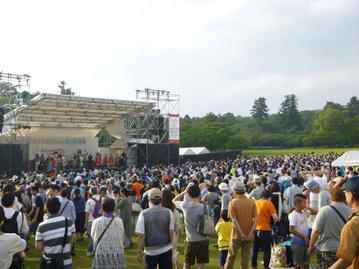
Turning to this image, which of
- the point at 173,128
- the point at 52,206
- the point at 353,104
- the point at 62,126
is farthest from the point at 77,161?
the point at 353,104

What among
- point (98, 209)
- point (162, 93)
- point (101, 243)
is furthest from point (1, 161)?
point (101, 243)

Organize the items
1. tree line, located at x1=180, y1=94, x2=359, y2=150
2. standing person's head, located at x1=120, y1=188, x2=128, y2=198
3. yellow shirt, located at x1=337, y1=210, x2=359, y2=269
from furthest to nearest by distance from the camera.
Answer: tree line, located at x1=180, y1=94, x2=359, y2=150 → standing person's head, located at x1=120, y1=188, x2=128, y2=198 → yellow shirt, located at x1=337, y1=210, x2=359, y2=269

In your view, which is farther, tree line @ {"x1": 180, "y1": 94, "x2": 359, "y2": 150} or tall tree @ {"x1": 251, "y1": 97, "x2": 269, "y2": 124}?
tall tree @ {"x1": 251, "y1": 97, "x2": 269, "y2": 124}

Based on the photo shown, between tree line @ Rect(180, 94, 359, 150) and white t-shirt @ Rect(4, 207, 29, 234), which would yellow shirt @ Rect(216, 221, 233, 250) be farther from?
tree line @ Rect(180, 94, 359, 150)

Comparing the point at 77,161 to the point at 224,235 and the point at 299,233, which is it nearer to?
the point at 224,235

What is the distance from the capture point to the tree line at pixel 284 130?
195 feet

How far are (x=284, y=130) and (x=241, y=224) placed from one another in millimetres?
87499

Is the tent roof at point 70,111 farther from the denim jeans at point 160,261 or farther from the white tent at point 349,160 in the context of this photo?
the denim jeans at point 160,261

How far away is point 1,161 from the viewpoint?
1738cm

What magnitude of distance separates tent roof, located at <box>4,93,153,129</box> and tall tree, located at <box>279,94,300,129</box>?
74845 millimetres

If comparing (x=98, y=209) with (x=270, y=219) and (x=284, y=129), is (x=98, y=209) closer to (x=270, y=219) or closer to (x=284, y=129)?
(x=270, y=219)

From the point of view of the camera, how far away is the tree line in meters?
59.4

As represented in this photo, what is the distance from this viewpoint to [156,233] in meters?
3.71

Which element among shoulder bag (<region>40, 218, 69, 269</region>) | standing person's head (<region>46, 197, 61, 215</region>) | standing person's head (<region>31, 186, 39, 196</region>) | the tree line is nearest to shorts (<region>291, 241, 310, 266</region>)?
shoulder bag (<region>40, 218, 69, 269</region>)
